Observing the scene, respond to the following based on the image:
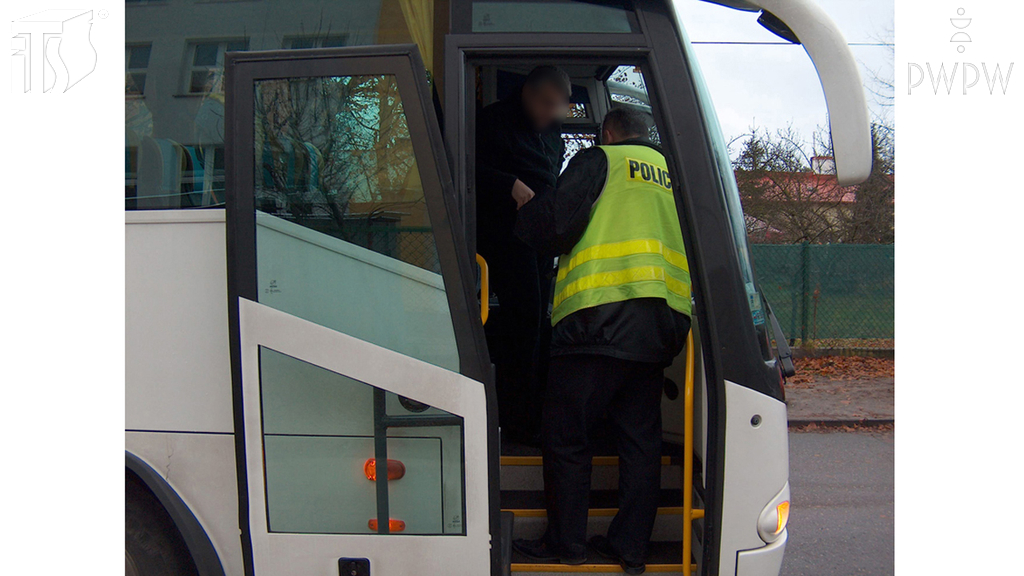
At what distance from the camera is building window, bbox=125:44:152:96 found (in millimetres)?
1967

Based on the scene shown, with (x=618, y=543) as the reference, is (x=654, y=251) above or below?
above

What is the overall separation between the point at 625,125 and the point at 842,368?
807cm

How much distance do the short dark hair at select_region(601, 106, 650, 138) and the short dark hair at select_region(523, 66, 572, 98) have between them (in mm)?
374

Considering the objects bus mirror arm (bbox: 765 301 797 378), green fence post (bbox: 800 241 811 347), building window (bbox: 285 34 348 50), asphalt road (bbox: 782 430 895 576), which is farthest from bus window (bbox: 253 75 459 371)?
green fence post (bbox: 800 241 811 347)

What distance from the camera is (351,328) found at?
1847 millimetres

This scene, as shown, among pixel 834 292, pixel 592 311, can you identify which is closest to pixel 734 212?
pixel 592 311

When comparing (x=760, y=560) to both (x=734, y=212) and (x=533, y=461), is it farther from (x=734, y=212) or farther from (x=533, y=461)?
(x=734, y=212)

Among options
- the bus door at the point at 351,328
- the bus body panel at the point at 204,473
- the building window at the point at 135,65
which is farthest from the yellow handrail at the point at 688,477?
the building window at the point at 135,65

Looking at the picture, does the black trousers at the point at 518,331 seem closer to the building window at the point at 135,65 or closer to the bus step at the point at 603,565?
the bus step at the point at 603,565

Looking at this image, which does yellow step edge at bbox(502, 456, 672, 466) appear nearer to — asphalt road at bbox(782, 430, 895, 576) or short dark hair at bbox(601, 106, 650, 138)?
short dark hair at bbox(601, 106, 650, 138)

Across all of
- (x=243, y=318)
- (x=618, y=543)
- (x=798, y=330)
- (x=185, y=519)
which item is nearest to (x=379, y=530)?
(x=185, y=519)

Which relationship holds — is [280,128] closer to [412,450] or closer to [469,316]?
[469,316]

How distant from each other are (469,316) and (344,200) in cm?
52

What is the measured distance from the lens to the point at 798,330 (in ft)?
31.2
